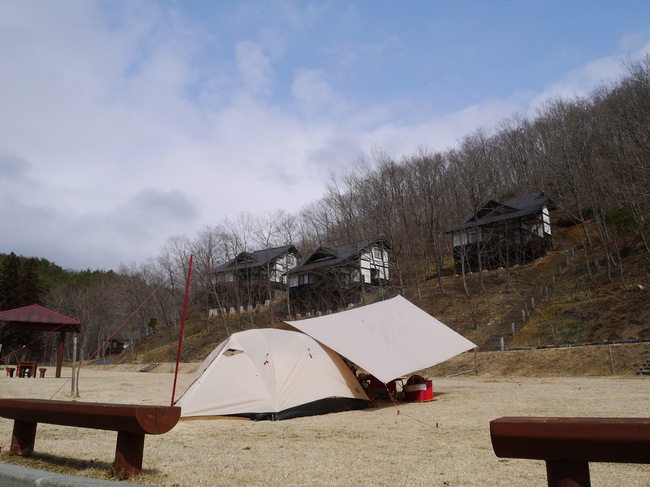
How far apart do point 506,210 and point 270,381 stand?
3668cm

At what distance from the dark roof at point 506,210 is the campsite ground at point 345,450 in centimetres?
3169

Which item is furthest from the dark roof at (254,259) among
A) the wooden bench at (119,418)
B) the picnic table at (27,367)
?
the wooden bench at (119,418)

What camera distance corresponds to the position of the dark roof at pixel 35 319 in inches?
920

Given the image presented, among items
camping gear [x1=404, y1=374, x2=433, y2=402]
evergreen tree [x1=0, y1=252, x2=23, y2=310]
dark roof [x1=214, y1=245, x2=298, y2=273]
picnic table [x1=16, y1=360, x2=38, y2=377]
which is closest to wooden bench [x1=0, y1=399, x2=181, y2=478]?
camping gear [x1=404, y1=374, x2=433, y2=402]

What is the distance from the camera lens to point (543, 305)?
30344 mm

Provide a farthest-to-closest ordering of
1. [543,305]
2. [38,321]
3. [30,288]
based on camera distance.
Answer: [30,288] < [543,305] < [38,321]

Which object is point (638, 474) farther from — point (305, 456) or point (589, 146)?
point (589, 146)

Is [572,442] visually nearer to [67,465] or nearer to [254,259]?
[67,465]

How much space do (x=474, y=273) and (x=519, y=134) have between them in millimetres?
24877

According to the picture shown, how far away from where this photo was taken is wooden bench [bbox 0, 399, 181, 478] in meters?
4.27

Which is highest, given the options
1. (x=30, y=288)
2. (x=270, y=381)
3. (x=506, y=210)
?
(x=506, y=210)

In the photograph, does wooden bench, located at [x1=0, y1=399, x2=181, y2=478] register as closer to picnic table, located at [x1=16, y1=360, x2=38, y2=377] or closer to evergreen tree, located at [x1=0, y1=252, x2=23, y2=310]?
picnic table, located at [x1=16, y1=360, x2=38, y2=377]

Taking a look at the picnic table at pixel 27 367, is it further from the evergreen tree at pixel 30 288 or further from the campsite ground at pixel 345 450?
the evergreen tree at pixel 30 288

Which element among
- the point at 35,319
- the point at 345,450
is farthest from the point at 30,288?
the point at 345,450
